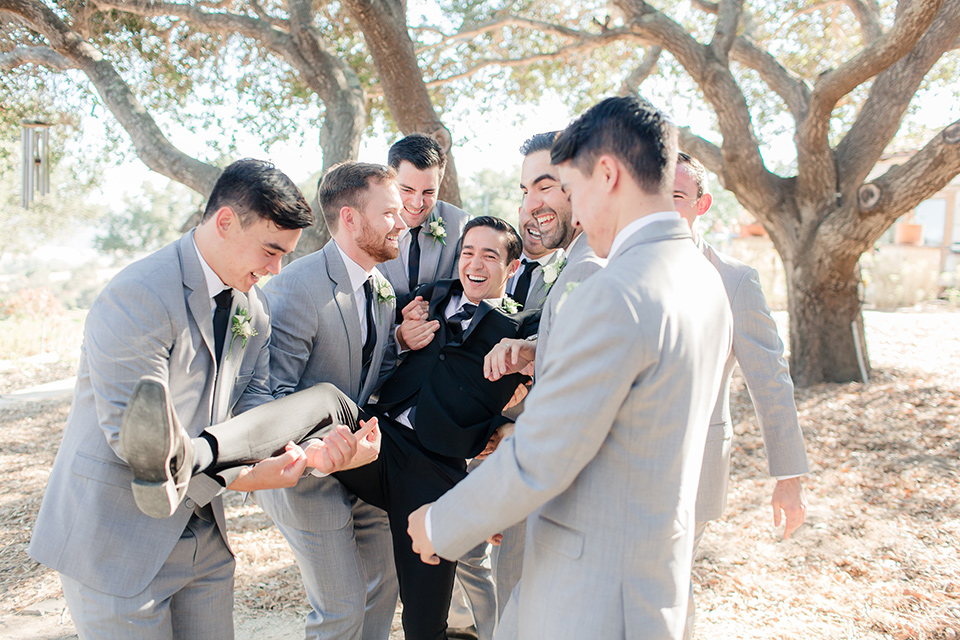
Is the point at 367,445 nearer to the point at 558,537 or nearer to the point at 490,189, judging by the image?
the point at 558,537

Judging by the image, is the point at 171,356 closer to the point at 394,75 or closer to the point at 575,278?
the point at 575,278

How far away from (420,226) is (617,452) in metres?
2.46

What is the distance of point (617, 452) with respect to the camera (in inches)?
68.0

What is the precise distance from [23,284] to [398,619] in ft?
115

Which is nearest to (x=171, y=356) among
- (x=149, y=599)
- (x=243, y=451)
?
(x=243, y=451)

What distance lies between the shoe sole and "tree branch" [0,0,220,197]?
5.48 metres

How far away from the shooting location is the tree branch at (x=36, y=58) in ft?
24.0

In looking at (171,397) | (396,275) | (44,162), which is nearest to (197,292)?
(171,397)

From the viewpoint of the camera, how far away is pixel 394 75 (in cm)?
640

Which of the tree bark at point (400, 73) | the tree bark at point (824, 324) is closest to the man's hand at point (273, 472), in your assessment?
the tree bark at point (400, 73)

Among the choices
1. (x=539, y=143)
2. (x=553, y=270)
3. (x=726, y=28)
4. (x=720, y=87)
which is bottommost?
(x=553, y=270)

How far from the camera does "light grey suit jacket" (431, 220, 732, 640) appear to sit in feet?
A: 5.34

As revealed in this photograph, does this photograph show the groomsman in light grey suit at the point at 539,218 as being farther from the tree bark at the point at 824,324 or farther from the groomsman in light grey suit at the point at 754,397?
the tree bark at the point at 824,324

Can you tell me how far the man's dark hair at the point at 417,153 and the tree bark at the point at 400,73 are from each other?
238cm
